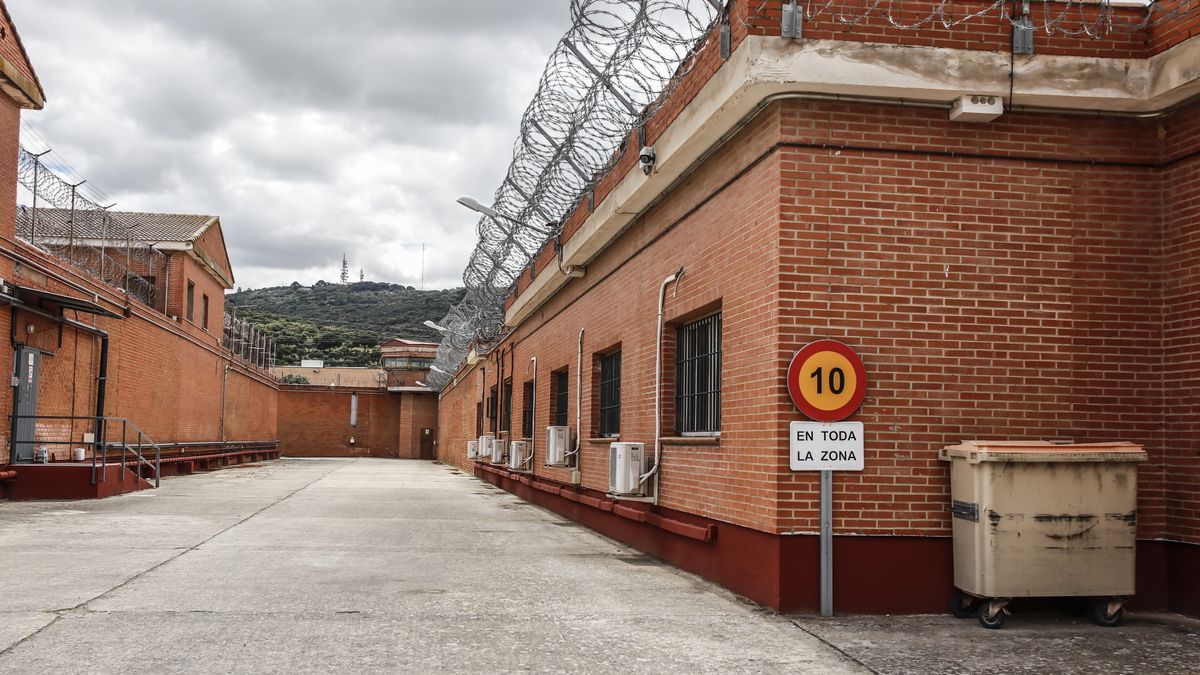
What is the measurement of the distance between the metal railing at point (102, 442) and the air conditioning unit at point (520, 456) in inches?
268

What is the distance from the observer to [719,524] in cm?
830

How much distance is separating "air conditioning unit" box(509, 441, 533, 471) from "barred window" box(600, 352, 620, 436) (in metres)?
5.11

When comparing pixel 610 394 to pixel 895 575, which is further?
pixel 610 394

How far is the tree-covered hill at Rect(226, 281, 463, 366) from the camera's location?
9931 cm

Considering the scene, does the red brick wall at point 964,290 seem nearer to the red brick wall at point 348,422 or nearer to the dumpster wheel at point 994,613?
the dumpster wheel at point 994,613

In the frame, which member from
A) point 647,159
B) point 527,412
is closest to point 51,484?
point 527,412

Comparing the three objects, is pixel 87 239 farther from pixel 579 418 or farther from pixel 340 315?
pixel 340 315

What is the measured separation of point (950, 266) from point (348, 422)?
53.6 meters

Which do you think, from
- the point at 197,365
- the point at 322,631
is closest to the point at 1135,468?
the point at 322,631

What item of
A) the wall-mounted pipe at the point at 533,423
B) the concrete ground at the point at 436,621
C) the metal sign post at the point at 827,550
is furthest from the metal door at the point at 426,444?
the metal sign post at the point at 827,550

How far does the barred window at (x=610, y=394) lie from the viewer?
523 inches

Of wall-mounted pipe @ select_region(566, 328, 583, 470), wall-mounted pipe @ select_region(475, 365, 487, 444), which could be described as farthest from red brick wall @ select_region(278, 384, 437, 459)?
wall-mounted pipe @ select_region(566, 328, 583, 470)

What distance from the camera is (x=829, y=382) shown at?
690 cm

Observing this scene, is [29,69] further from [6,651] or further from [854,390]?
[854,390]
